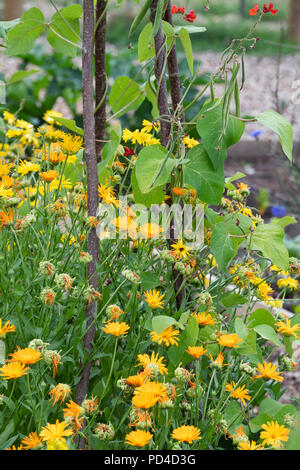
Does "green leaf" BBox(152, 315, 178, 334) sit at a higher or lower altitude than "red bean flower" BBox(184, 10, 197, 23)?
lower

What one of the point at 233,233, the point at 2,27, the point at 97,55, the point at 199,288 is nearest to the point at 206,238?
the point at 233,233

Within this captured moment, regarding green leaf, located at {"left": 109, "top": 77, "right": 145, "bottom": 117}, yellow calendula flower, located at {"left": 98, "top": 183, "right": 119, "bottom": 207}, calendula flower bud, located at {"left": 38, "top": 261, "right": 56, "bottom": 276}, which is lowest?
calendula flower bud, located at {"left": 38, "top": 261, "right": 56, "bottom": 276}

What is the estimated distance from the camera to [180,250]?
1026 mm

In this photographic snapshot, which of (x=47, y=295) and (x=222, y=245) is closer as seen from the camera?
(x=47, y=295)

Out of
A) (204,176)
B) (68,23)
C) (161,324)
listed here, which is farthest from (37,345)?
(68,23)

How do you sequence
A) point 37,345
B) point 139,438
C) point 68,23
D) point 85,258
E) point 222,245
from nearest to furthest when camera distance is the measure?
point 139,438, point 37,345, point 85,258, point 222,245, point 68,23

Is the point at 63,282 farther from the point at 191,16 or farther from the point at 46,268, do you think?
the point at 191,16

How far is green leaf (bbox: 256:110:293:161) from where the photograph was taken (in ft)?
3.19

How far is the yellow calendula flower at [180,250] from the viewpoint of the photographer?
101cm

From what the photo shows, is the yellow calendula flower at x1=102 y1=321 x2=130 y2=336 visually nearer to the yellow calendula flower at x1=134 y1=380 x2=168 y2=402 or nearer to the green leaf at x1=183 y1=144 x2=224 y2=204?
the yellow calendula flower at x1=134 y1=380 x2=168 y2=402

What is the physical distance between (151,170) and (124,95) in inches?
10.5

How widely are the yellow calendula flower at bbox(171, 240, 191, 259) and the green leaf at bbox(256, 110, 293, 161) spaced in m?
0.24

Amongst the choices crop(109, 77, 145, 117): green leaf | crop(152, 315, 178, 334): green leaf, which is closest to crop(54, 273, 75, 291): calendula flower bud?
crop(152, 315, 178, 334): green leaf

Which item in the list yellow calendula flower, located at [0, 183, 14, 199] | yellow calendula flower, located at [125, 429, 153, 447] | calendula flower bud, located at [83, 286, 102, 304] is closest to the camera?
yellow calendula flower, located at [125, 429, 153, 447]
